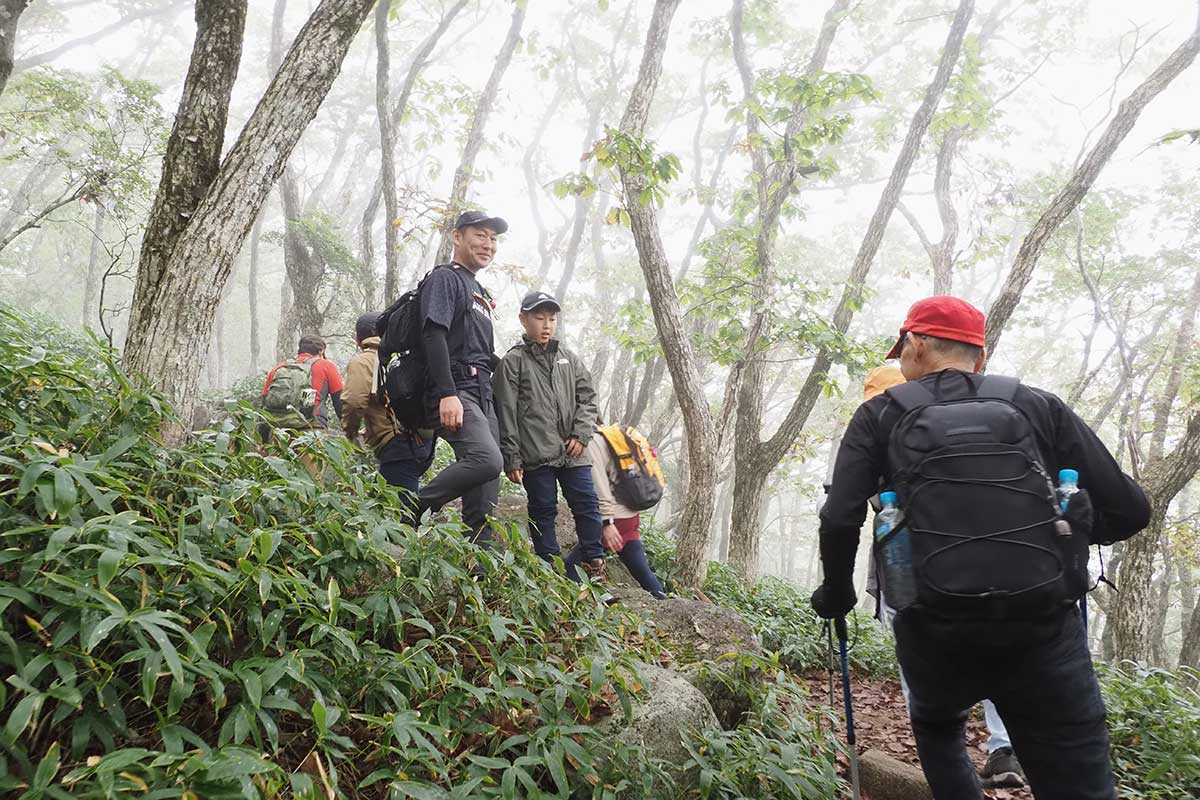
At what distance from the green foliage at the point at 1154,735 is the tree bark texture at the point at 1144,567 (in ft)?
7.78

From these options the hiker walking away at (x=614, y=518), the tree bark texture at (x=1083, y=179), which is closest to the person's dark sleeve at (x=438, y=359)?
the hiker walking away at (x=614, y=518)

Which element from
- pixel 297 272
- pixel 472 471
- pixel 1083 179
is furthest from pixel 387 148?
pixel 1083 179

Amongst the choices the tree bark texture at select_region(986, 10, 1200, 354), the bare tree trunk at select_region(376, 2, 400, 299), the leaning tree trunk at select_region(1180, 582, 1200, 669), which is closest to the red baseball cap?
the tree bark texture at select_region(986, 10, 1200, 354)

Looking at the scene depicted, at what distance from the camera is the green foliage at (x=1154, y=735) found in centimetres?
313

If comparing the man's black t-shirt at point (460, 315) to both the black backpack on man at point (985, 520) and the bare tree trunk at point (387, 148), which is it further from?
the bare tree trunk at point (387, 148)

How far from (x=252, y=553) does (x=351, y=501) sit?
1.85 feet

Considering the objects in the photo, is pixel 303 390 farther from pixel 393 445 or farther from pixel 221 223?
pixel 221 223

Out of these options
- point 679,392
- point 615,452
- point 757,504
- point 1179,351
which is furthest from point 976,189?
point 615,452

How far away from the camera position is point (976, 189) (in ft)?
38.0

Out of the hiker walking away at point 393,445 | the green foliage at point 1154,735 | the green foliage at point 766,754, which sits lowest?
the green foliage at point 766,754

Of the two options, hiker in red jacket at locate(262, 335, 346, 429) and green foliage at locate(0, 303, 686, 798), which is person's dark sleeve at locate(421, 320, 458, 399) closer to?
green foliage at locate(0, 303, 686, 798)

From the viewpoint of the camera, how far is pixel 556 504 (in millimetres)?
4211

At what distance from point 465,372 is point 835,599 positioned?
2299mm

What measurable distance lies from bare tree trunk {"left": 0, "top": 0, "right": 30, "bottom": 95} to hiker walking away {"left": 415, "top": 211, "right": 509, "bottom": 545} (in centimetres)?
266
